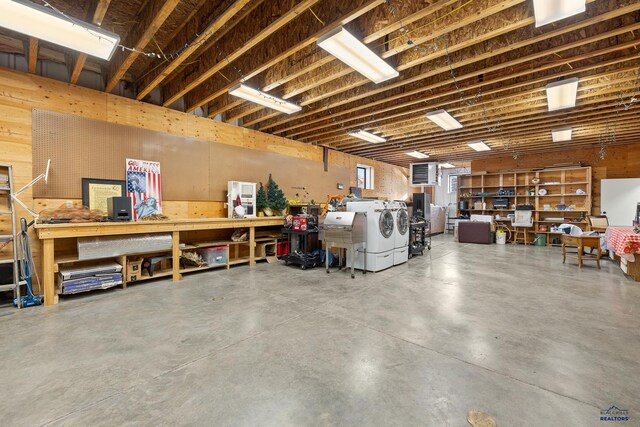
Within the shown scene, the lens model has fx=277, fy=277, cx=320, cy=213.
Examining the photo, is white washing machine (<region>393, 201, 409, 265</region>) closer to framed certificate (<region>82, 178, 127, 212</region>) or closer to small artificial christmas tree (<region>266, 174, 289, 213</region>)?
small artificial christmas tree (<region>266, 174, 289, 213</region>)

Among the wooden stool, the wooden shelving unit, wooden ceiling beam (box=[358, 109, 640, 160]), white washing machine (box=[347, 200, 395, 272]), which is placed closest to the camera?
white washing machine (box=[347, 200, 395, 272])

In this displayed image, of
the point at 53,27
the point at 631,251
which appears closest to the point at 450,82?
the point at 631,251

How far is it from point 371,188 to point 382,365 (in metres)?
9.31

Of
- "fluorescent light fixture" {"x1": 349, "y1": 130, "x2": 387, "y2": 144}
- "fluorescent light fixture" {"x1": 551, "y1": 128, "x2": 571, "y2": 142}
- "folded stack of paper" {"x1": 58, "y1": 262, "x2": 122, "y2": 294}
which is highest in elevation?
"fluorescent light fixture" {"x1": 349, "y1": 130, "x2": 387, "y2": 144}

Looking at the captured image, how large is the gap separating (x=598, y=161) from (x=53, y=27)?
511 inches

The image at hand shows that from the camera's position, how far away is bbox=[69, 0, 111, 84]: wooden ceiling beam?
267 centimetres

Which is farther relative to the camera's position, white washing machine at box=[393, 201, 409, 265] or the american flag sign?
white washing machine at box=[393, 201, 409, 265]

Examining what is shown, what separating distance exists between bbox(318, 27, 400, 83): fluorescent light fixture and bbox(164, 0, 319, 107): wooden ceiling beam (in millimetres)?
375

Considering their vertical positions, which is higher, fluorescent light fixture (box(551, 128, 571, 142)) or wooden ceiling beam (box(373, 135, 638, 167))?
wooden ceiling beam (box(373, 135, 638, 167))

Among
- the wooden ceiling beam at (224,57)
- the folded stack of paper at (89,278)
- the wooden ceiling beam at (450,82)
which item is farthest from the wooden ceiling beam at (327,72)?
the folded stack of paper at (89,278)

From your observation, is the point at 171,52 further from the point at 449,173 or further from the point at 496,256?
the point at 449,173

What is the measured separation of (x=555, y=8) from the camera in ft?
8.51

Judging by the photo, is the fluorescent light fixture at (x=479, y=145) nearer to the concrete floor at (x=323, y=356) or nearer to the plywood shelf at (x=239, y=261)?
the concrete floor at (x=323, y=356)

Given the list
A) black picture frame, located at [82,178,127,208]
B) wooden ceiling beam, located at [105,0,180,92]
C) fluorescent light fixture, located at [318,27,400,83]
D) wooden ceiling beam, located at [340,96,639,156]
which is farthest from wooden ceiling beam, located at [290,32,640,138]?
black picture frame, located at [82,178,127,208]
